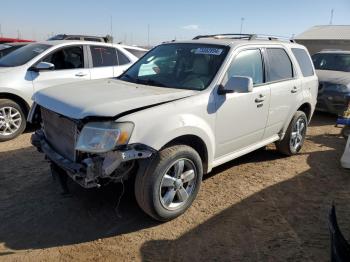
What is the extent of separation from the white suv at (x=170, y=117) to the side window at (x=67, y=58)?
274 cm

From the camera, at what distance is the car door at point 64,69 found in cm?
678

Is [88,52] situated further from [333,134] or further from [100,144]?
[333,134]

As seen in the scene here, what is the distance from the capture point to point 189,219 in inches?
154

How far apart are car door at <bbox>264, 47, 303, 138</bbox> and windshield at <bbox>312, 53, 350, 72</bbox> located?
533 cm

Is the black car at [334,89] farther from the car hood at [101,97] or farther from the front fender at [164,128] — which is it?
the car hood at [101,97]

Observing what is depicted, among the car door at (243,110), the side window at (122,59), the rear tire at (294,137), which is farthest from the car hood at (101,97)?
the side window at (122,59)

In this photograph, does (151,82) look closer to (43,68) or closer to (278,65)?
(278,65)

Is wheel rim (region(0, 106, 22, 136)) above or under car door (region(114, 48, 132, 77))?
under

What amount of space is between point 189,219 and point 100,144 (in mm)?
1327

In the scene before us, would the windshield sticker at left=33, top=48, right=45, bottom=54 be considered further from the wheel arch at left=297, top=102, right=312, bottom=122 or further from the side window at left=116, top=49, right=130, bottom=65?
the wheel arch at left=297, top=102, right=312, bottom=122

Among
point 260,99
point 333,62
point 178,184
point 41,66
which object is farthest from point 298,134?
point 333,62

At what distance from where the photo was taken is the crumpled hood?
29.7ft

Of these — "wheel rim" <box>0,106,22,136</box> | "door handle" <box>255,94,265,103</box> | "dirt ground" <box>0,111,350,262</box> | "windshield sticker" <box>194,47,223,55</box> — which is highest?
"windshield sticker" <box>194,47,223,55</box>

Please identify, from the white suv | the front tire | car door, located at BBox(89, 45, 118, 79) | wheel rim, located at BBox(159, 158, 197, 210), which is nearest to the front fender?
the white suv
